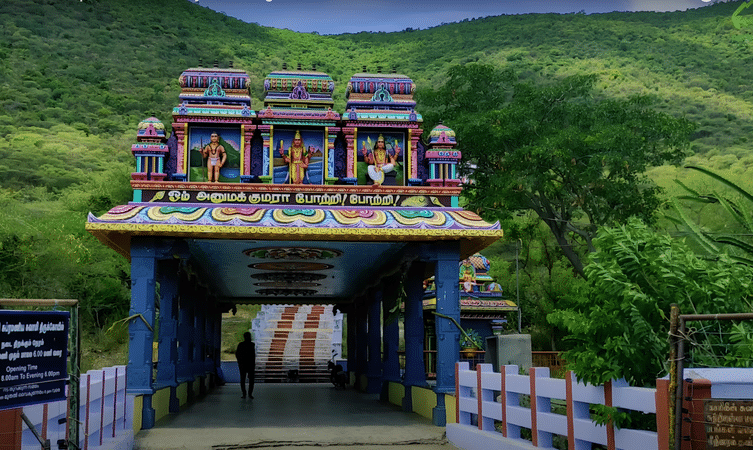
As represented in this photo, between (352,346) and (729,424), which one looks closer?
(729,424)

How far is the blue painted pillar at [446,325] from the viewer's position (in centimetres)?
1286

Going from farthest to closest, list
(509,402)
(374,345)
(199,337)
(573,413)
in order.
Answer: (199,337), (374,345), (509,402), (573,413)

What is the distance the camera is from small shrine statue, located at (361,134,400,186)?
45.9 ft

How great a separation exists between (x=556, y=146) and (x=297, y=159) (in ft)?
42.9

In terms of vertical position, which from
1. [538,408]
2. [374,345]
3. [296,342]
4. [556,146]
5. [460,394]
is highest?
[556,146]

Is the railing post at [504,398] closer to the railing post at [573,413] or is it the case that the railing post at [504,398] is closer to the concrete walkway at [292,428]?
the concrete walkway at [292,428]

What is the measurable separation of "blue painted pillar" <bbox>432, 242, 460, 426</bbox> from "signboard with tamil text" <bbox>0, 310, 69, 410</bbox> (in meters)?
7.58

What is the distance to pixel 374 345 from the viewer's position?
864 inches

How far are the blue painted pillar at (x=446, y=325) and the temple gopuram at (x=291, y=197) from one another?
0.06 feet

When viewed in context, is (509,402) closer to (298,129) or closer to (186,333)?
(298,129)

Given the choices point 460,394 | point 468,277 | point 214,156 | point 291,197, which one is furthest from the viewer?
point 468,277

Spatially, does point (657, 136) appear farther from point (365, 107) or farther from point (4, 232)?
point (4, 232)

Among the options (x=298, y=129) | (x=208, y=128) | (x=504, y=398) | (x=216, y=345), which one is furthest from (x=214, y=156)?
(x=216, y=345)

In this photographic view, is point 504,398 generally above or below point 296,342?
below
